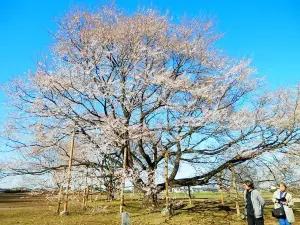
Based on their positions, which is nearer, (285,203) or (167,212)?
(285,203)

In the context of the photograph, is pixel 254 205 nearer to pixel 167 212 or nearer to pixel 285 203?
pixel 285 203

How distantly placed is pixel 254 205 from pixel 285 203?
99 centimetres

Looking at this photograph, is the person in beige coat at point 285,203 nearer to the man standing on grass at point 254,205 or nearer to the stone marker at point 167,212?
the man standing on grass at point 254,205

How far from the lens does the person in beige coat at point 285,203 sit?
741 centimetres

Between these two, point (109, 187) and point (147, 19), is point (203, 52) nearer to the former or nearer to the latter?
point (147, 19)

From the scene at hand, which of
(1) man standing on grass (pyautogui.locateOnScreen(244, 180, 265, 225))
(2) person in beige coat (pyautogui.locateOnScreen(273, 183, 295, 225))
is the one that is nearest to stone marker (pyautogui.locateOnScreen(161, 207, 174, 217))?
(1) man standing on grass (pyautogui.locateOnScreen(244, 180, 265, 225))

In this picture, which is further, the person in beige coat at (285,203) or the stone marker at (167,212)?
the stone marker at (167,212)

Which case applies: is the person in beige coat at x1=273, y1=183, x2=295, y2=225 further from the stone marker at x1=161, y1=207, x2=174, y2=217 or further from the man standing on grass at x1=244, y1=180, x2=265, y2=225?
the stone marker at x1=161, y1=207, x2=174, y2=217

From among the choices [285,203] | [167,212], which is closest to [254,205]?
[285,203]

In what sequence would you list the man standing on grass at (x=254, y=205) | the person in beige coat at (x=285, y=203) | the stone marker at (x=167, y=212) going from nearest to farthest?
the man standing on grass at (x=254, y=205) < the person in beige coat at (x=285, y=203) < the stone marker at (x=167, y=212)

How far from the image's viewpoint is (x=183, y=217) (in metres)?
11.9

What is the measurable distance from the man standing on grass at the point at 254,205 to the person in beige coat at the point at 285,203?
2.35 ft

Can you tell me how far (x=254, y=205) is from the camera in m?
7.15

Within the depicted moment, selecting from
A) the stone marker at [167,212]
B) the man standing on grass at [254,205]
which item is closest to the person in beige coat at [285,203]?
the man standing on grass at [254,205]
